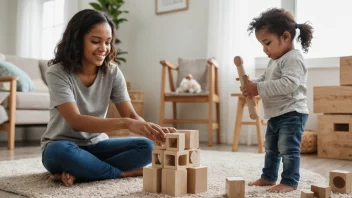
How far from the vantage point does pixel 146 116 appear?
3.95 m

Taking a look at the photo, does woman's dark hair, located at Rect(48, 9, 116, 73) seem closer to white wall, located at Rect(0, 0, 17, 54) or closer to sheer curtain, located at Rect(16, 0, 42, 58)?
sheer curtain, located at Rect(16, 0, 42, 58)

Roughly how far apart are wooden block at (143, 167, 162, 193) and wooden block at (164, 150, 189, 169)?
45mm

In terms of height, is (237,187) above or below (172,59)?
below

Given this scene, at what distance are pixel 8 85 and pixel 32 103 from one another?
0.23 meters

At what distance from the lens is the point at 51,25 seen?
5023mm

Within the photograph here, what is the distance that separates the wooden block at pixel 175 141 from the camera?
44.3 inches

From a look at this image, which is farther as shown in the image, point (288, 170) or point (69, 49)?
point (69, 49)

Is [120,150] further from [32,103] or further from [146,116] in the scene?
[146,116]

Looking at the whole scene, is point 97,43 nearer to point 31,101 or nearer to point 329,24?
point 31,101

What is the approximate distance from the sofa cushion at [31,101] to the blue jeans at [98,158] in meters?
1.44

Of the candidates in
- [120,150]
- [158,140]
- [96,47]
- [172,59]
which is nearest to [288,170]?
[158,140]

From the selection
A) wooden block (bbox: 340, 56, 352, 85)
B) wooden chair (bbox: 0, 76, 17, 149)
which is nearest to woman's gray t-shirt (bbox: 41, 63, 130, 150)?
wooden chair (bbox: 0, 76, 17, 149)

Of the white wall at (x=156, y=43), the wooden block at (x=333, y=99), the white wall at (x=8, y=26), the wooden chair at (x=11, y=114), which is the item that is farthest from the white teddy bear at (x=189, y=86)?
the white wall at (x=8, y=26)

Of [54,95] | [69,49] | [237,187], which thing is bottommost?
[237,187]
